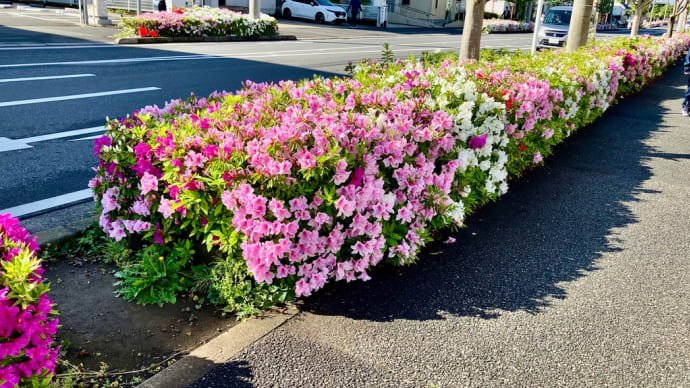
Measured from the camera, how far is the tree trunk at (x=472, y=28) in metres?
8.68

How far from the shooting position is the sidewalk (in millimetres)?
3006

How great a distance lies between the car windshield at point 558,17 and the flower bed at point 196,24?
11.7m

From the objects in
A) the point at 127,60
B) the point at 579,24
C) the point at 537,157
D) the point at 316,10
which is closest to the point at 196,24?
the point at 127,60

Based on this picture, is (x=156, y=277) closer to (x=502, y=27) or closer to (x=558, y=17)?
(x=558, y=17)

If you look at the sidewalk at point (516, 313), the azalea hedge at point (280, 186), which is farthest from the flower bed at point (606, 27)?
the azalea hedge at point (280, 186)

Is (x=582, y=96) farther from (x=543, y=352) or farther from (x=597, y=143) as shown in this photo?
(x=543, y=352)

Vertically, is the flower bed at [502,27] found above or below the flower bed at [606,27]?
below

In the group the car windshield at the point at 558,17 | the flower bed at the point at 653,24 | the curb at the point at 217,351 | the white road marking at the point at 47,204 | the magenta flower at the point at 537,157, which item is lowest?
the curb at the point at 217,351

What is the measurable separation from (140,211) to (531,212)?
349 cm

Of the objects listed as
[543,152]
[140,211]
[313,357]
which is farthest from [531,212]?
[140,211]

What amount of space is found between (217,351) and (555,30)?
918 inches

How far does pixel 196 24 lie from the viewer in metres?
20.2

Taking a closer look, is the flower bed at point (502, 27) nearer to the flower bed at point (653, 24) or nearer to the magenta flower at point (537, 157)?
the magenta flower at point (537, 157)

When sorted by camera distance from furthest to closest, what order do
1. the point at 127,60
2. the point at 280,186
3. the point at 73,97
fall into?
the point at 127,60
the point at 73,97
the point at 280,186
